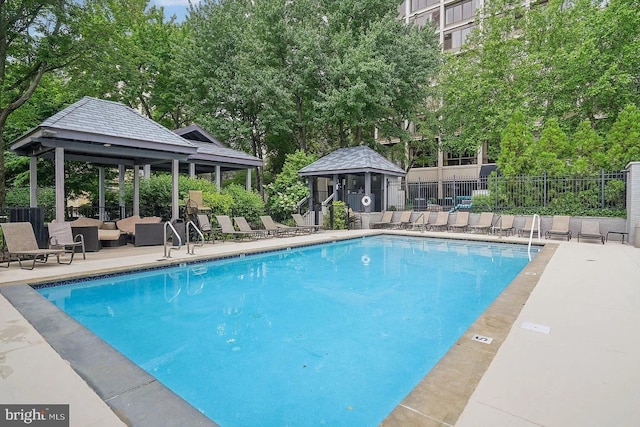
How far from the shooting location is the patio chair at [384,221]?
17.9m

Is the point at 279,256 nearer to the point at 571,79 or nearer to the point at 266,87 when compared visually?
the point at 266,87

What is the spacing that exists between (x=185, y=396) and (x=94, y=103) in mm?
11354

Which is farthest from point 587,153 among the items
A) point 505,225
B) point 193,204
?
point 193,204

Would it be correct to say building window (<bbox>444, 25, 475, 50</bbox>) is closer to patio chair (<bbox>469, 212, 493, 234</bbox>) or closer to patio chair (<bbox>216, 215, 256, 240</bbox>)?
patio chair (<bbox>469, 212, 493, 234</bbox>)

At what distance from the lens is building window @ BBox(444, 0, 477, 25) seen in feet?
104

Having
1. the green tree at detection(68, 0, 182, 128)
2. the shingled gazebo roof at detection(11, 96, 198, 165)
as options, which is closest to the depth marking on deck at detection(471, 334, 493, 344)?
the shingled gazebo roof at detection(11, 96, 198, 165)

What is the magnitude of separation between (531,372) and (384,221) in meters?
15.4

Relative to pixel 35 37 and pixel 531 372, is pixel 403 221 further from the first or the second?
pixel 35 37

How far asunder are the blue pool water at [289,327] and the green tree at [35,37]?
10463mm

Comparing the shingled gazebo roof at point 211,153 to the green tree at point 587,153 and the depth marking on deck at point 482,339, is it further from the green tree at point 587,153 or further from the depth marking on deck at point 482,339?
the green tree at point 587,153

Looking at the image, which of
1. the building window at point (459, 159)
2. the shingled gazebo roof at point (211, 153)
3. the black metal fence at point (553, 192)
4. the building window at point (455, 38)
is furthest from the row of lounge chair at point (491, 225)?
the building window at point (455, 38)

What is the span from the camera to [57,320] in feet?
13.8

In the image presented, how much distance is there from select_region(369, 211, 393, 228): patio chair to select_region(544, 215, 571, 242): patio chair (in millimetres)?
6950

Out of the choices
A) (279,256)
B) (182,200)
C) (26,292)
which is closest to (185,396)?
(26,292)
